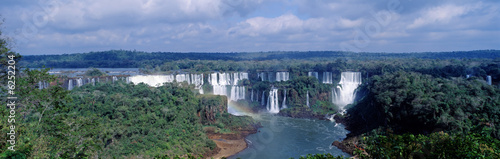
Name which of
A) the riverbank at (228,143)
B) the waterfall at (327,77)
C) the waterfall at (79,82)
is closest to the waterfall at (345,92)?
the waterfall at (327,77)

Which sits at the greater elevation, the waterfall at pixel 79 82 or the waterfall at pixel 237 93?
the waterfall at pixel 79 82

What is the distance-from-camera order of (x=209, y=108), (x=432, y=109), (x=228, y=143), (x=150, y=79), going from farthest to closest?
1. (x=150, y=79)
2. (x=209, y=108)
3. (x=228, y=143)
4. (x=432, y=109)

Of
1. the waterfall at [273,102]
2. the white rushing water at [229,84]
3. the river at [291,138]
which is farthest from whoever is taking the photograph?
the white rushing water at [229,84]

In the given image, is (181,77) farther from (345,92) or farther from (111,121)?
(111,121)

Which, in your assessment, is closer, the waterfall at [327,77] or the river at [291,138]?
the river at [291,138]

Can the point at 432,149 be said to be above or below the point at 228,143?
above

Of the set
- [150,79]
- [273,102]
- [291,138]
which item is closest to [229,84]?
[273,102]

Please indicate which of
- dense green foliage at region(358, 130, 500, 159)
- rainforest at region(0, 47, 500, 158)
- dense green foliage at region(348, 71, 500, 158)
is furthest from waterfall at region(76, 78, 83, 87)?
dense green foliage at region(358, 130, 500, 159)

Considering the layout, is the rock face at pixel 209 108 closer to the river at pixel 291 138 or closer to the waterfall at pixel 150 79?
the river at pixel 291 138

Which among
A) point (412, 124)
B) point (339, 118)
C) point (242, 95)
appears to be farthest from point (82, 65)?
point (412, 124)

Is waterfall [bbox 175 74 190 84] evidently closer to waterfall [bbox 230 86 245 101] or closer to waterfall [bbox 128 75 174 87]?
waterfall [bbox 128 75 174 87]

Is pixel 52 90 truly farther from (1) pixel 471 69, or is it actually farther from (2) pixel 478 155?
(1) pixel 471 69
